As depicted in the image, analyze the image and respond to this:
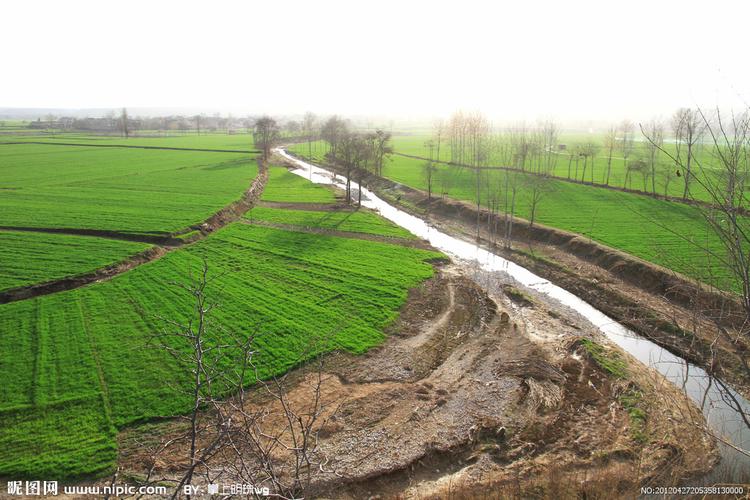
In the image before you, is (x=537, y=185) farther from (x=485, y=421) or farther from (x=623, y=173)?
(x=485, y=421)

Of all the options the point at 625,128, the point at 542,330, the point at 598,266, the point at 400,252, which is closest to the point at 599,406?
the point at 542,330

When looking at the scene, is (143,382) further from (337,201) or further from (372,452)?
(337,201)

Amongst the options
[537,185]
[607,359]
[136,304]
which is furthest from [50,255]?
[537,185]

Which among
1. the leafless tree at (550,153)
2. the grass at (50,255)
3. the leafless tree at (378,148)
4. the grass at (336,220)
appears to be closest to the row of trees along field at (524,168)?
the leafless tree at (378,148)

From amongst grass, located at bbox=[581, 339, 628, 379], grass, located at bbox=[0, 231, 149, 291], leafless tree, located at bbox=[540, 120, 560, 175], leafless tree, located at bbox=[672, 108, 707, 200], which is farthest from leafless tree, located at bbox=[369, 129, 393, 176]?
grass, located at bbox=[581, 339, 628, 379]

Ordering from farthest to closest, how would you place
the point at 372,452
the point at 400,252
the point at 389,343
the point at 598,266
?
the point at 400,252 < the point at 598,266 < the point at 389,343 < the point at 372,452

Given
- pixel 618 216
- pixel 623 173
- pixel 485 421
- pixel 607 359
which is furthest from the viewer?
pixel 623 173
